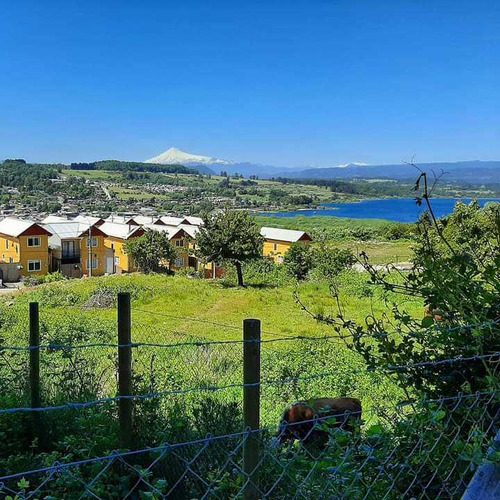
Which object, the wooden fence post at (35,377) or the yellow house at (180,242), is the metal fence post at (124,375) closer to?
the wooden fence post at (35,377)

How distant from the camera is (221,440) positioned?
3404mm

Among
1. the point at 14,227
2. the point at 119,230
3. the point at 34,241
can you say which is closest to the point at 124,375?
the point at 34,241

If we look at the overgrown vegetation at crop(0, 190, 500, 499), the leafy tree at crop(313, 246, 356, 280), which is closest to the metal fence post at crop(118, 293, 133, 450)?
the overgrown vegetation at crop(0, 190, 500, 499)

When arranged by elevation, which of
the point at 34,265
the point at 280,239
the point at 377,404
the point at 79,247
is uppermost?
the point at 377,404

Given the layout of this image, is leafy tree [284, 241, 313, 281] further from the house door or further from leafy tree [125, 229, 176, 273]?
the house door

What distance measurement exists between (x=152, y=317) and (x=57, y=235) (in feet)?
85.7

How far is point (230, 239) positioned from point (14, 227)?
1960 centimetres

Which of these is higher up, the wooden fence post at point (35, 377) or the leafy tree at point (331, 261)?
Answer: the wooden fence post at point (35, 377)

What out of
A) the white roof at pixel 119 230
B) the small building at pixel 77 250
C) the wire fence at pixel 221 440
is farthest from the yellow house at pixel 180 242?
the wire fence at pixel 221 440

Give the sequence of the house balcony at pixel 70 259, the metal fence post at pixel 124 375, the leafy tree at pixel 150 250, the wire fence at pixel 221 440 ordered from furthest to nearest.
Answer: the house balcony at pixel 70 259 < the leafy tree at pixel 150 250 < the metal fence post at pixel 124 375 < the wire fence at pixel 221 440

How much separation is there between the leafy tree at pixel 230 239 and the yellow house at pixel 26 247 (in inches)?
636

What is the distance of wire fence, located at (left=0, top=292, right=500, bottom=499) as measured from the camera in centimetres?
218

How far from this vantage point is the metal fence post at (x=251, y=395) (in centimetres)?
221

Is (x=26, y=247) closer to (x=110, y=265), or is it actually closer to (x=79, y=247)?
(x=79, y=247)
